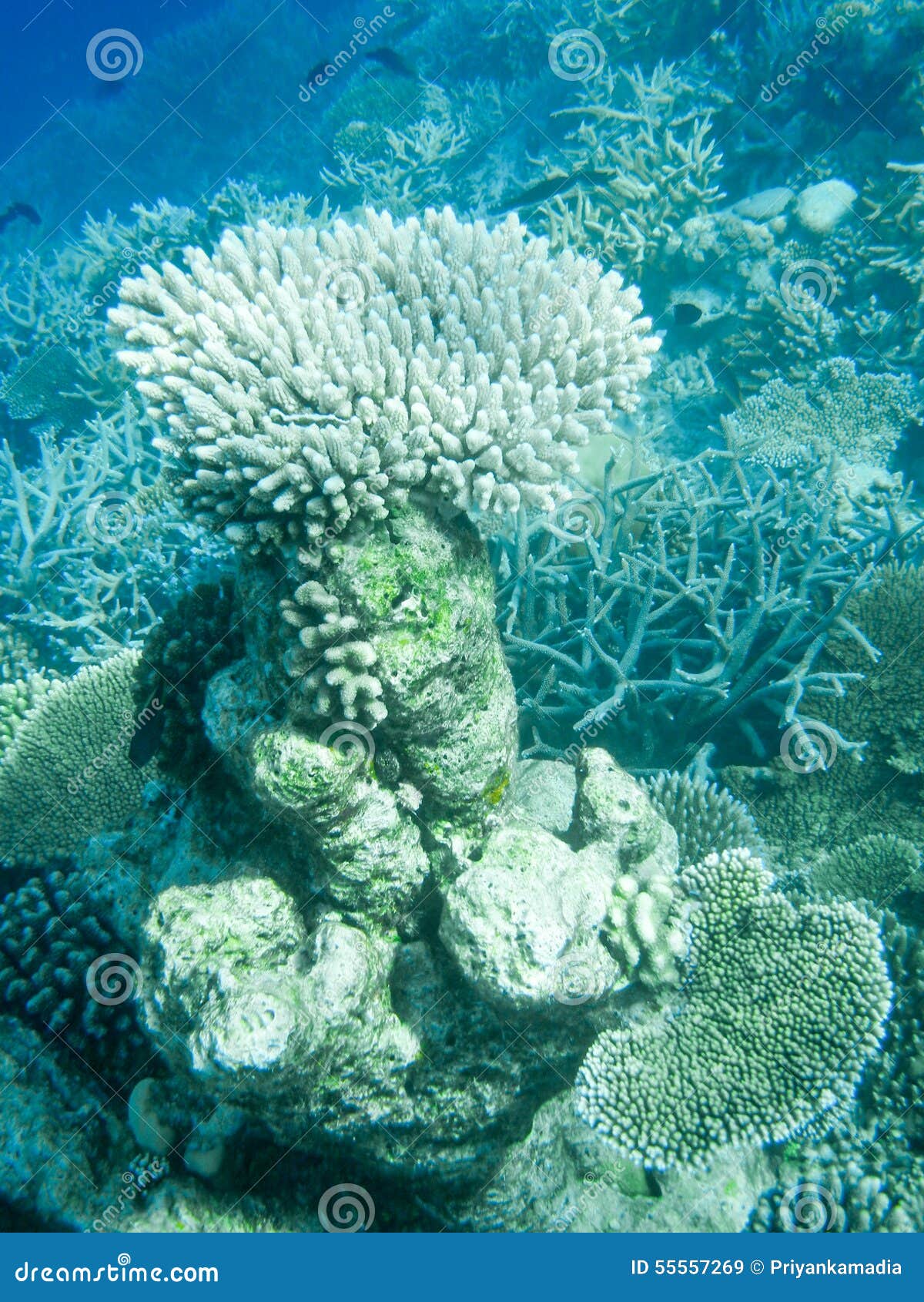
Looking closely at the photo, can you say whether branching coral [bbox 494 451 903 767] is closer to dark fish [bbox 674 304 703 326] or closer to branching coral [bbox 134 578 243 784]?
branching coral [bbox 134 578 243 784]

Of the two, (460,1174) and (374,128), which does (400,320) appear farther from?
(374,128)

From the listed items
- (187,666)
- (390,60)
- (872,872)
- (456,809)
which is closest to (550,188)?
(390,60)

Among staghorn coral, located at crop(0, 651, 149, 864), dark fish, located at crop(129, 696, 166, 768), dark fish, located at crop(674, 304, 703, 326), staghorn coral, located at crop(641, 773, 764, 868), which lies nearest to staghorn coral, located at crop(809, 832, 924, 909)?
staghorn coral, located at crop(641, 773, 764, 868)

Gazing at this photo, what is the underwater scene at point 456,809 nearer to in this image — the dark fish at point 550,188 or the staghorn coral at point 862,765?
the staghorn coral at point 862,765

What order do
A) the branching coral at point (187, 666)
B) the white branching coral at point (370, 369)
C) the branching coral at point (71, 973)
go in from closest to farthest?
the white branching coral at point (370, 369), the branching coral at point (187, 666), the branching coral at point (71, 973)

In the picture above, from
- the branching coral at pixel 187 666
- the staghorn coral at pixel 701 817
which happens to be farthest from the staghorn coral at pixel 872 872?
the branching coral at pixel 187 666

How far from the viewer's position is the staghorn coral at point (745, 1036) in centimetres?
276

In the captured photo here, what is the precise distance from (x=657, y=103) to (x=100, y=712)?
1055 centimetres

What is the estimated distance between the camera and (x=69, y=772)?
3.74m

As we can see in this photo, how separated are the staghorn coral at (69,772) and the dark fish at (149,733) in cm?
51

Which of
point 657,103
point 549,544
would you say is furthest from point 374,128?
point 549,544

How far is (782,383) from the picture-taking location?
264 inches

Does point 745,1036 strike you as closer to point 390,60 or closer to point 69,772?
point 69,772

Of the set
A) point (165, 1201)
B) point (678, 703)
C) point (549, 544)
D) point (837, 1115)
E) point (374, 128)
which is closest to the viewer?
point (165, 1201)
